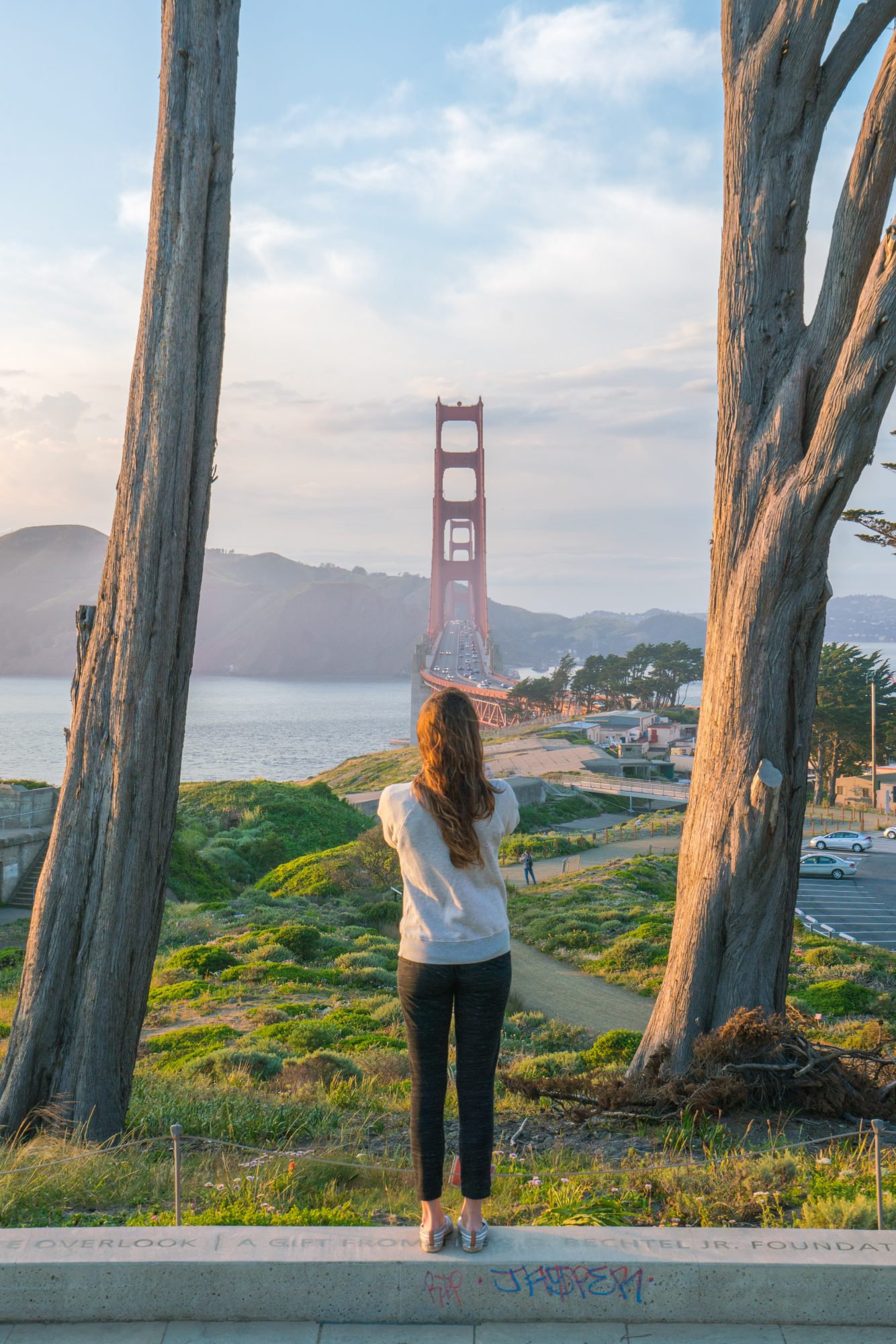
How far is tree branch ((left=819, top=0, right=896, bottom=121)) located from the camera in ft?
15.9

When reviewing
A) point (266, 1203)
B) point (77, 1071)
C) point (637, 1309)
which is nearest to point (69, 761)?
point (77, 1071)

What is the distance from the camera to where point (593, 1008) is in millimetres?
10594

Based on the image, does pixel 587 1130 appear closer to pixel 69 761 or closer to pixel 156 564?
pixel 69 761

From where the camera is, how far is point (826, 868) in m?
24.4

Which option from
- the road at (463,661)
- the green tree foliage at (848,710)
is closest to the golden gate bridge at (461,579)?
the road at (463,661)

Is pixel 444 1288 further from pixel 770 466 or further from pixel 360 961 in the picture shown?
pixel 360 961

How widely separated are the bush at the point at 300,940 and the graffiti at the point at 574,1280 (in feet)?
34.8

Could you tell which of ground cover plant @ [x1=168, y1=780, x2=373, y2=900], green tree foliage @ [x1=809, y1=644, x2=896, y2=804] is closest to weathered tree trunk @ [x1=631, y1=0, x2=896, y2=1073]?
ground cover plant @ [x1=168, y1=780, x2=373, y2=900]

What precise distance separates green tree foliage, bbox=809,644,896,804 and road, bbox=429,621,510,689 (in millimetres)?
26245

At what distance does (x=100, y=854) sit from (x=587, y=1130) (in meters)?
2.36

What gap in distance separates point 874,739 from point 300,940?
3324cm

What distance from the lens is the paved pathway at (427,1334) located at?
225cm

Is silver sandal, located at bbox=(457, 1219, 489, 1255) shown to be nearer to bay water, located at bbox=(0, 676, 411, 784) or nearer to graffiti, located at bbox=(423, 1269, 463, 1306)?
graffiti, located at bbox=(423, 1269, 463, 1306)

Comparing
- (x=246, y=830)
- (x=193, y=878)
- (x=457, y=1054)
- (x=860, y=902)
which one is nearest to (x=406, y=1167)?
(x=457, y=1054)
